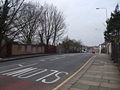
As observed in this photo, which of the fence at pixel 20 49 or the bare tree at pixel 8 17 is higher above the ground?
the bare tree at pixel 8 17

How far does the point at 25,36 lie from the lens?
46.7 meters

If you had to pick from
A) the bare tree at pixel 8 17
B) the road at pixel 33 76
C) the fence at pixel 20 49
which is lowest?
the road at pixel 33 76

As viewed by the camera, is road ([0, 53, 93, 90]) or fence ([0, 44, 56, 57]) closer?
road ([0, 53, 93, 90])

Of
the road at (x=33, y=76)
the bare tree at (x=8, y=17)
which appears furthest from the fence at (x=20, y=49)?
the road at (x=33, y=76)

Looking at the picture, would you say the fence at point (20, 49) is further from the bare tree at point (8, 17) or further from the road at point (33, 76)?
the road at point (33, 76)

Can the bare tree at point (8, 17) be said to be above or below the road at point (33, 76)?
above

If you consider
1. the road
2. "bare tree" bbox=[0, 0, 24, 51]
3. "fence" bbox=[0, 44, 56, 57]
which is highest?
"bare tree" bbox=[0, 0, 24, 51]

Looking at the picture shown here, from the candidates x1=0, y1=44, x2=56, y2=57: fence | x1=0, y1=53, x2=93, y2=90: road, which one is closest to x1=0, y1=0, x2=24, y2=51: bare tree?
x1=0, y1=44, x2=56, y2=57: fence

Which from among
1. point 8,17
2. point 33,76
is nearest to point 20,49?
point 8,17

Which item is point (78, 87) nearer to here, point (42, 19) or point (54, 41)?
point (42, 19)

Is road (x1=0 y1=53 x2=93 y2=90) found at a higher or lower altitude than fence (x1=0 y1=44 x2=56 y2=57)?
lower

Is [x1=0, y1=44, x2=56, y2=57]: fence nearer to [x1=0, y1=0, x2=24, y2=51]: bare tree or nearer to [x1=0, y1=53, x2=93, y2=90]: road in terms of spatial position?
[x1=0, y1=0, x2=24, y2=51]: bare tree

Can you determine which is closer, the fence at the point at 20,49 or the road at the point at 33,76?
the road at the point at 33,76

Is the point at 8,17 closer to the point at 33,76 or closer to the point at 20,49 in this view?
the point at 20,49
